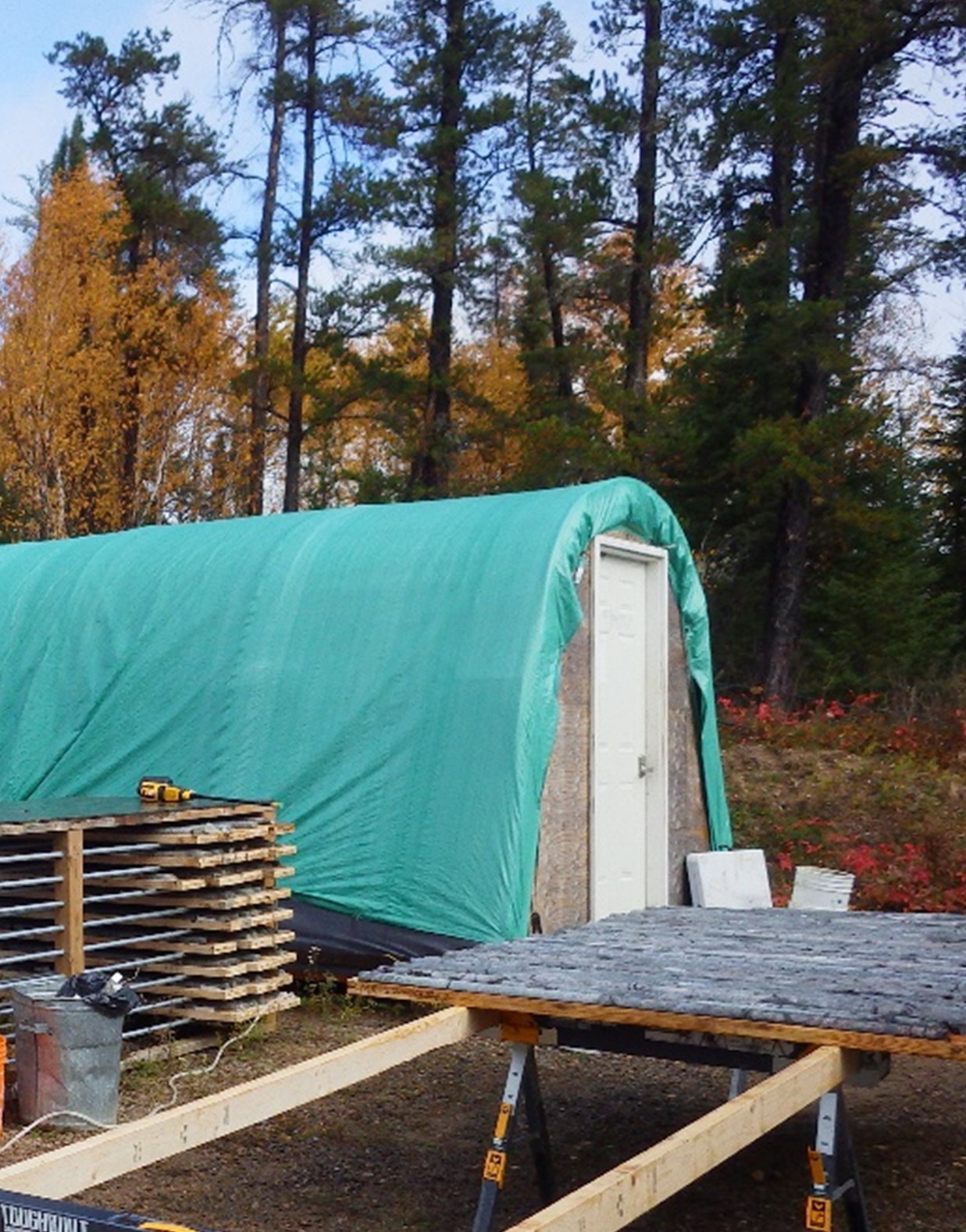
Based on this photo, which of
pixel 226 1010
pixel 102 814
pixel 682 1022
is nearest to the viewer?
pixel 682 1022

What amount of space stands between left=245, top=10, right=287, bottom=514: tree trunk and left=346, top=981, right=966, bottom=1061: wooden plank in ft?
74.1

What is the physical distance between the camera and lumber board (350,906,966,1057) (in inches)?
158

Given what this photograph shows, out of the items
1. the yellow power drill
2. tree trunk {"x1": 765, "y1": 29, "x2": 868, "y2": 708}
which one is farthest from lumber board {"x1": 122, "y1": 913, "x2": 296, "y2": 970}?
tree trunk {"x1": 765, "y1": 29, "x2": 868, "y2": 708}

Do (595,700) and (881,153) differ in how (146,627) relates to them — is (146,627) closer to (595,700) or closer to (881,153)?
(595,700)

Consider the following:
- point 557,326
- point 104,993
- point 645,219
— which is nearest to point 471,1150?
point 104,993

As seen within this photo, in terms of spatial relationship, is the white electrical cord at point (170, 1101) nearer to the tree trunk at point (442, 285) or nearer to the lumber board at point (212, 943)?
the lumber board at point (212, 943)

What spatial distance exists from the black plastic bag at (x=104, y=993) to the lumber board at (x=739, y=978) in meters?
1.69

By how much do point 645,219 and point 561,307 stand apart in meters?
3.28

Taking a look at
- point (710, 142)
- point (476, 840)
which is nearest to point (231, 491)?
point (710, 142)

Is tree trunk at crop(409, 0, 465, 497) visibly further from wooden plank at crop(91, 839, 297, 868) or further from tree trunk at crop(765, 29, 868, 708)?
wooden plank at crop(91, 839, 297, 868)

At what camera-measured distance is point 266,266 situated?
88.4 feet

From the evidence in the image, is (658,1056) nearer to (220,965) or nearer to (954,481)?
A: (220,965)

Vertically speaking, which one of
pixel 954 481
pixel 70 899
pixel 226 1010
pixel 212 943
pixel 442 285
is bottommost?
pixel 226 1010

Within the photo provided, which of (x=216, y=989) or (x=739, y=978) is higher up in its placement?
(x=739, y=978)
